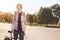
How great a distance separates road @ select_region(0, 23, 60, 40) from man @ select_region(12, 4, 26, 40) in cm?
4

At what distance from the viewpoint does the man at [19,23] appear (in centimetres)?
195

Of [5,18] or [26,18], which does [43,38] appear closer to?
[26,18]

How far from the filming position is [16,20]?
1.95 meters

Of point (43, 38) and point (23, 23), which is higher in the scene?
point (23, 23)

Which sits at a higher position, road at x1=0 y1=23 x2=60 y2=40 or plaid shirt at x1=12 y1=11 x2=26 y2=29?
plaid shirt at x1=12 y1=11 x2=26 y2=29

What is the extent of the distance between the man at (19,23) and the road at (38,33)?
0.14 feet

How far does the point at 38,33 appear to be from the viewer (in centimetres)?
200

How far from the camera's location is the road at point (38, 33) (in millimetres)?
1993

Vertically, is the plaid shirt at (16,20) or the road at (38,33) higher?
the plaid shirt at (16,20)

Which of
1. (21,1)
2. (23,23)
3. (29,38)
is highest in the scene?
(21,1)

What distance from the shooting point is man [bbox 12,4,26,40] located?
6.41 feet

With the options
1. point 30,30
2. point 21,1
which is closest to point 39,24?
point 30,30

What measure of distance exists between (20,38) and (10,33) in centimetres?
10

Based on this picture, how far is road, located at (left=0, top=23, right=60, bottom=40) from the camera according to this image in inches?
78.5
